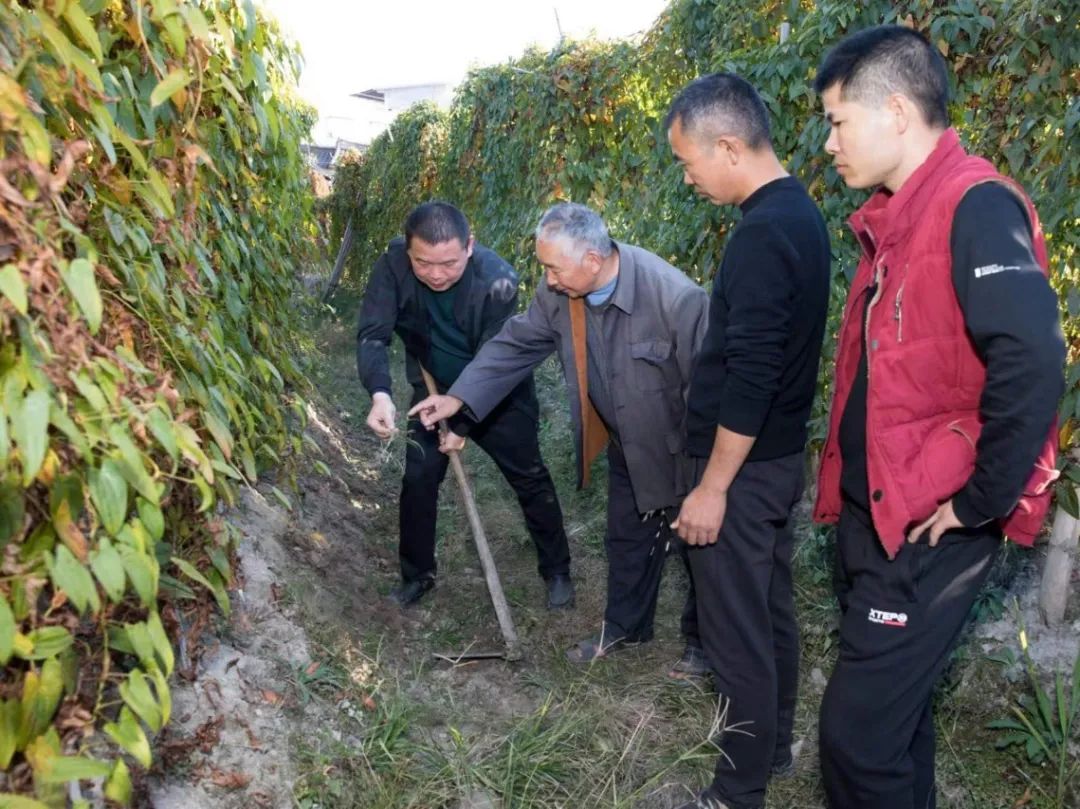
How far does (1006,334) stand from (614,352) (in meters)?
1.82

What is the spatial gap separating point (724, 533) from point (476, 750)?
42.1 inches

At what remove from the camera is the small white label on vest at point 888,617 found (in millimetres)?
1945

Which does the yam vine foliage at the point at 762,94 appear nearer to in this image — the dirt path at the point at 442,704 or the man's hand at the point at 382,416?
the dirt path at the point at 442,704

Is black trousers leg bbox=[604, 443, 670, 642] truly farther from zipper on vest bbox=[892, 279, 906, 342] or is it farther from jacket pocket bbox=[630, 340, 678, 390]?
zipper on vest bbox=[892, 279, 906, 342]

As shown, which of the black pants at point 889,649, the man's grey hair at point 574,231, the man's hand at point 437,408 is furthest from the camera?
the man's hand at point 437,408

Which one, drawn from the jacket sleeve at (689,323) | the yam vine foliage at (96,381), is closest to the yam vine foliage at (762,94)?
the jacket sleeve at (689,323)

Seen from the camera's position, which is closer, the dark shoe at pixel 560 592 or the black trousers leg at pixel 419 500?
the black trousers leg at pixel 419 500

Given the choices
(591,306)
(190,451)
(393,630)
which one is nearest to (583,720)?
(393,630)

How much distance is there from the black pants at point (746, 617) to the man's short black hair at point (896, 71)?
1.05 meters

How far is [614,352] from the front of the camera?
3.37 meters

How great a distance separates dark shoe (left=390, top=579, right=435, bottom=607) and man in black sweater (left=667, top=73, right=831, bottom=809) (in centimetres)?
190

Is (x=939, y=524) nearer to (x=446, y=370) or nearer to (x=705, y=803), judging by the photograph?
(x=705, y=803)

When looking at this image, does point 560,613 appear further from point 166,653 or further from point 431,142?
point 431,142

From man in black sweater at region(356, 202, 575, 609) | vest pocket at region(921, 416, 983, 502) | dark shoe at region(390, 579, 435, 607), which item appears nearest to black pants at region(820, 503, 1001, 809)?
vest pocket at region(921, 416, 983, 502)
